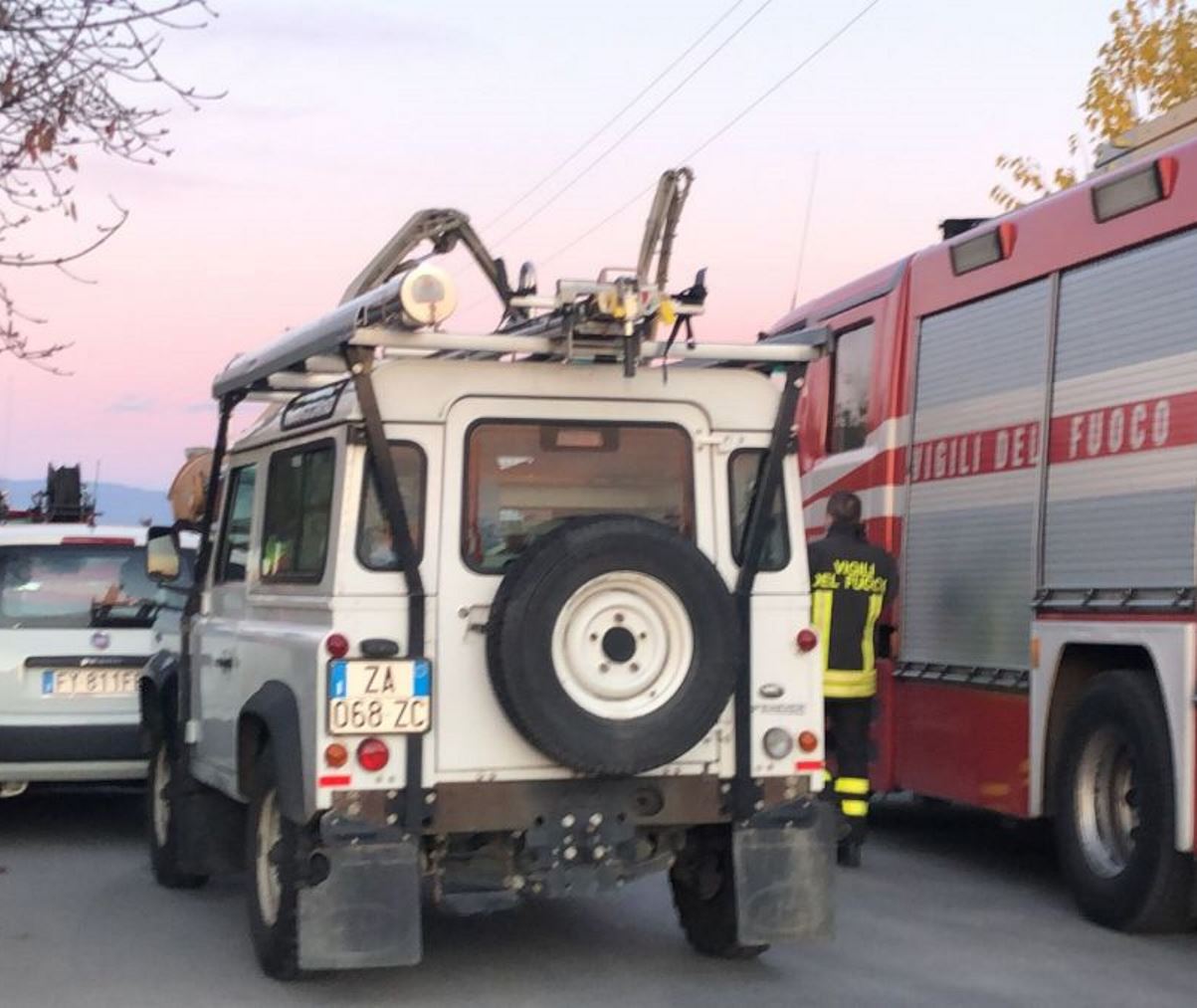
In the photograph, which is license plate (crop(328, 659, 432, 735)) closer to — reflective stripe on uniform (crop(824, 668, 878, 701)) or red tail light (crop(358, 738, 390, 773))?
red tail light (crop(358, 738, 390, 773))

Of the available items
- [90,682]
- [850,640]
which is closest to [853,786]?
[850,640]

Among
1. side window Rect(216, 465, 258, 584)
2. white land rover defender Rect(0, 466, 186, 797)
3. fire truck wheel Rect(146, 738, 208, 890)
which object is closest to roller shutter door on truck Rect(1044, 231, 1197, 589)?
side window Rect(216, 465, 258, 584)

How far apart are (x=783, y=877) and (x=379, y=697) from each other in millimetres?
1616

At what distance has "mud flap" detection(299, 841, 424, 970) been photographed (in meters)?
6.68

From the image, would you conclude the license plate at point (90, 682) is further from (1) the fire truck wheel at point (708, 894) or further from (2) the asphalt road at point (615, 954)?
(1) the fire truck wheel at point (708, 894)

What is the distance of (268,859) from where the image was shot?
7535mm

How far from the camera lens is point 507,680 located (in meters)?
6.75

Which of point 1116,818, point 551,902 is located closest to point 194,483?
point 551,902

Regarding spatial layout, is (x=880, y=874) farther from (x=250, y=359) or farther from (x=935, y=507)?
(x=250, y=359)

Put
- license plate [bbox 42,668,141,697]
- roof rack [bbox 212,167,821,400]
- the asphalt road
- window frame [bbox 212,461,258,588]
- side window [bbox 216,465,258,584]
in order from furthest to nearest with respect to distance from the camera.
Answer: license plate [bbox 42,668,141,697]
window frame [bbox 212,461,258,588]
side window [bbox 216,465,258,584]
the asphalt road
roof rack [bbox 212,167,821,400]

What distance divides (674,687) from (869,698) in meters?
3.61

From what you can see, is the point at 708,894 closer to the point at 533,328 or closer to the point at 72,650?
the point at 533,328

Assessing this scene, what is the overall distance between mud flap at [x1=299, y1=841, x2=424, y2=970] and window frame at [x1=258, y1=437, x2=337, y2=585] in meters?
1.01

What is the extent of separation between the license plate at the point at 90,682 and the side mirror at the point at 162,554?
6.10 ft
